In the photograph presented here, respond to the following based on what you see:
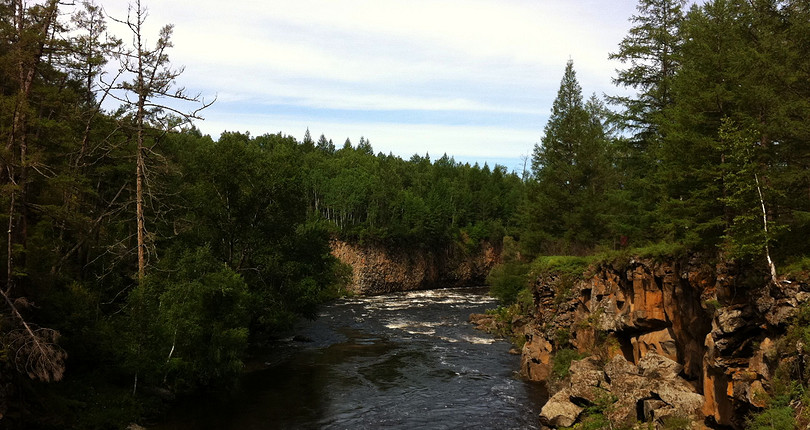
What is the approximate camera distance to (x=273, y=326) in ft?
137

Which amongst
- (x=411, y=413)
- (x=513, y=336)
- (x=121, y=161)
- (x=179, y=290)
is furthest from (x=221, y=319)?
(x=513, y=336)

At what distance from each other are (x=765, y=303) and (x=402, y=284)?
75.4 metres

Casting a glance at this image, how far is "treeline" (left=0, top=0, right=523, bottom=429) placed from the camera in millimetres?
19734

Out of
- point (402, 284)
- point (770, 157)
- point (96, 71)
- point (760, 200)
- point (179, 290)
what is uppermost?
point (96, 71)

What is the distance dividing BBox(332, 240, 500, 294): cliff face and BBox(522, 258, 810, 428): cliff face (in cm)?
5000

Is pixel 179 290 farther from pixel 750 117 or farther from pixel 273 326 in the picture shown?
pixel 750 117

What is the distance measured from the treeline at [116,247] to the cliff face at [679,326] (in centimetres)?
1875

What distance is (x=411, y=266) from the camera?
92625 millimetres

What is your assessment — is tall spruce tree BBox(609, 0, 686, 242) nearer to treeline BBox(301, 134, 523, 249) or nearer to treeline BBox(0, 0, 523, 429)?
treeline BBox(0, 0, 523, 429)

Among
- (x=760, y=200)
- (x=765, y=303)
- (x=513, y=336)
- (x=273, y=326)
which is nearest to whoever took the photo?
(x=765, y=303)

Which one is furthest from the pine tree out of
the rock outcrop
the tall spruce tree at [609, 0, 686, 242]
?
the rock outcrop

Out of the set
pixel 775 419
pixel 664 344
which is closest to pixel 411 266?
pixel 664 344

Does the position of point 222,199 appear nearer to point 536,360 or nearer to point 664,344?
point 536,360

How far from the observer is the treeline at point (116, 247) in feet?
64.7
